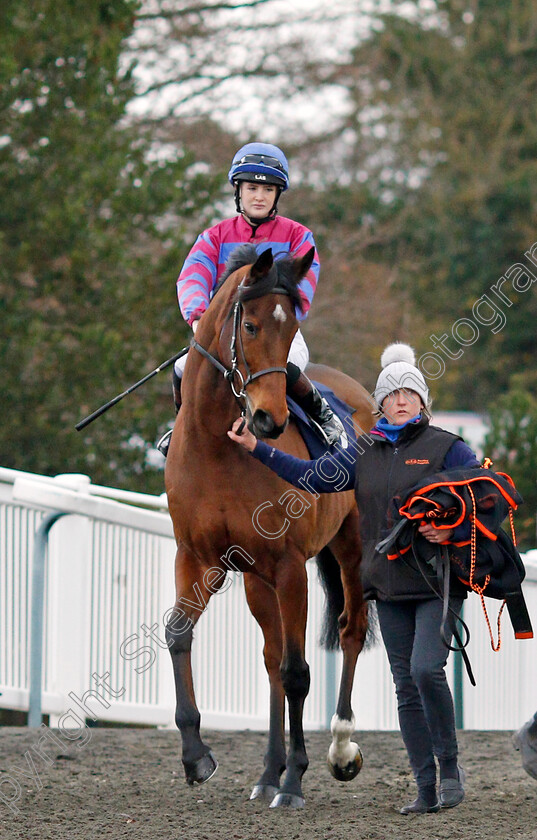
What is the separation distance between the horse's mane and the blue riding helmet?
1.46 ft

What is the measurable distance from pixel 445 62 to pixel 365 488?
22.6 m

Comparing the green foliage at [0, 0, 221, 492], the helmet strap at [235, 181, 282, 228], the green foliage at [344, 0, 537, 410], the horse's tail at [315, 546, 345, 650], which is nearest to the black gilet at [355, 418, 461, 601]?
the helmet strap at [235, 181, 282, 228]

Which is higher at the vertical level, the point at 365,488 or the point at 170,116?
the point at 170,116

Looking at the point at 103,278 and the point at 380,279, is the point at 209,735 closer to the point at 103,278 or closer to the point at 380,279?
the point at 103,278

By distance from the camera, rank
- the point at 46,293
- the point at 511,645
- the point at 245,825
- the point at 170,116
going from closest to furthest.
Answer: the point at 245,825, the point at 511,645, the point at 46,293, the point at 170,116

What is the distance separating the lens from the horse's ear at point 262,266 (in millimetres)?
4281

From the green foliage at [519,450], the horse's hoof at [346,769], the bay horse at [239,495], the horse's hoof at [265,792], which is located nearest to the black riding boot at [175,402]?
the bay horse at [239,495]

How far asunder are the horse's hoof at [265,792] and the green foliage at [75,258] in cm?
563

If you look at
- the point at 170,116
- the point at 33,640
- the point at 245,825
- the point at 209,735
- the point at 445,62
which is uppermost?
the point at 445,62

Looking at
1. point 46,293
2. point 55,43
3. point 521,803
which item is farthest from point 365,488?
point 55,43

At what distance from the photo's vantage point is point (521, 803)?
181 inches

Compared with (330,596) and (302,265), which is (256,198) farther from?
(330,596)

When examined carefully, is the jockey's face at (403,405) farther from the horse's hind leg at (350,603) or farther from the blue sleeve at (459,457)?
the horse's hind leg at (350,603)

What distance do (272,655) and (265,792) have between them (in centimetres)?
63
